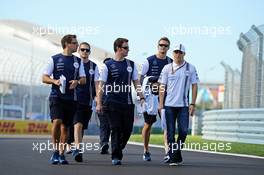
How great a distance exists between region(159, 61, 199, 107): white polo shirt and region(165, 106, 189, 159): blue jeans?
94 mm

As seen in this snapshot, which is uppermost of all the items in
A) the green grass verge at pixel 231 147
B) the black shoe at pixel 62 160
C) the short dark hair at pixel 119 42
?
the short dark hair at pixel 119 42

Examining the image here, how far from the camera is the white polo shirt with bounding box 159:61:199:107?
1045 centimetres

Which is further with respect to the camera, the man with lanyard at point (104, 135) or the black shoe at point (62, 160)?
the man with lanyard at point (104, 135)

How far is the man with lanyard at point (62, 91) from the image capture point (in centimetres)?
1002

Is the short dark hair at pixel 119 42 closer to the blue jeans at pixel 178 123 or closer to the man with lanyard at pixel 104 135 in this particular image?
the blue jeans at pixel 178 123

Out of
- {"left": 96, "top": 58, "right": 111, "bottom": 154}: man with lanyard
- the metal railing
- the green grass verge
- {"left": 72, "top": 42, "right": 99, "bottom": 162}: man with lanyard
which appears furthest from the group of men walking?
the metal railing

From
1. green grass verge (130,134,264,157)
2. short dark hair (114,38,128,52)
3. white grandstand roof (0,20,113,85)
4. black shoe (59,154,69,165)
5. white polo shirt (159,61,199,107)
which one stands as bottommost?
green grass verge (130,134,264,157)

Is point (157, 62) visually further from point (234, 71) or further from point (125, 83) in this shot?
point (234, 71)

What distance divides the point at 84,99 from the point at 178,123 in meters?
2.11

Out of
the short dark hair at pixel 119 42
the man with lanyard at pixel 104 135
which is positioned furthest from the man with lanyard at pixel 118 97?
the man with lanyard at pixel 104 135

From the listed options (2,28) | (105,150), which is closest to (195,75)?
(105,150)

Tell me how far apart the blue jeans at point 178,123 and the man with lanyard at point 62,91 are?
1.44 m

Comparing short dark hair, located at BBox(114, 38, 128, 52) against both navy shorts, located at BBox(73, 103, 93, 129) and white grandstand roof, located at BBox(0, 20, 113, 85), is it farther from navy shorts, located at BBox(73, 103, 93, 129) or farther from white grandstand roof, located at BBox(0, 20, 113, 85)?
white grandstand roof, located at BBox(0, 20, 113, 85)

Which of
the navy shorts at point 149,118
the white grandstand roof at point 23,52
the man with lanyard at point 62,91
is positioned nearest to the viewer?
the man with lanyard at point 62,91
